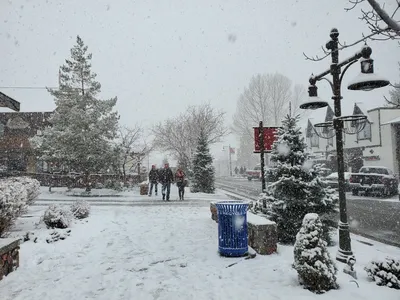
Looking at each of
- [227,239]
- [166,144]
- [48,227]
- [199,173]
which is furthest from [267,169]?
[166,144]

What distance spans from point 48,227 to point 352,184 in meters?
20.5

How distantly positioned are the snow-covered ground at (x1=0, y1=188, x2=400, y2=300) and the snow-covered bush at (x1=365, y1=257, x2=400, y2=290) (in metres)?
0.13

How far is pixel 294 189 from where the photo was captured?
341 inches

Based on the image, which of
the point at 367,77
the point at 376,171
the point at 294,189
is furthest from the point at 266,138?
the point at 376,171

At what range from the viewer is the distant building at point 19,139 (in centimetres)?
3227

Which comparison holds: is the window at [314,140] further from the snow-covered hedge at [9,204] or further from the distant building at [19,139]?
the snow-covered hedge at [9,204]

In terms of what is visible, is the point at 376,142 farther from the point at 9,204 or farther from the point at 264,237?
the point at 9,204

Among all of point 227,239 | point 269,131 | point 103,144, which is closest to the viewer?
point 227,239

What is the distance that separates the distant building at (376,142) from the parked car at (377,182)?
6.94 meters

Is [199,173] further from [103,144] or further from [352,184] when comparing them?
[352,184]

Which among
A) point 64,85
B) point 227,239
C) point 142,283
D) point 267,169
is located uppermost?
point 64,85

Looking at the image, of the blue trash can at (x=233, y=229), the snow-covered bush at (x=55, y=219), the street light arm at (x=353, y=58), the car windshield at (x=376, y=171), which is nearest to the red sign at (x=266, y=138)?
the blue trash can at (x=233, y=229)

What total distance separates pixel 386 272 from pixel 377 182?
18824mm

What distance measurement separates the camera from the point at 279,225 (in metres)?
8.62
